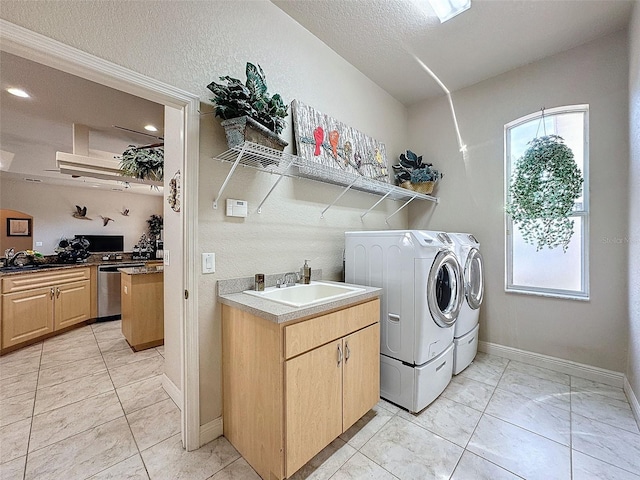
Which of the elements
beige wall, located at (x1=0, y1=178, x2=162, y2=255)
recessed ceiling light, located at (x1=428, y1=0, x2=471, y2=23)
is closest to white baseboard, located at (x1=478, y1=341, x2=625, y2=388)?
recessed ceiling light, located at (x1=428, y1=0, x2=471, y2=23)

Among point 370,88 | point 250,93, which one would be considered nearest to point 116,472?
point 250,93

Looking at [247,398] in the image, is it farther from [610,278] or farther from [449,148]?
[449,148]

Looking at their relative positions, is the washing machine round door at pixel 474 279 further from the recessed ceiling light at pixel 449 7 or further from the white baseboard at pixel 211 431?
the white baseboard at pixel 211 431

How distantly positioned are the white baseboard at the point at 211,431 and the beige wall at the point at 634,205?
2763 mm

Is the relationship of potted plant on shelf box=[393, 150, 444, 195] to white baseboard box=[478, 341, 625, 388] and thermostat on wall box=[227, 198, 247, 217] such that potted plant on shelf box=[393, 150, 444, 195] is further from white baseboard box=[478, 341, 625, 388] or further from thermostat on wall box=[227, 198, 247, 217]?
thermostat on wall box=[227, 198, 247, 217]

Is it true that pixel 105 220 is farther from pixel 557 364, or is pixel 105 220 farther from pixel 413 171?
pixel 557 364

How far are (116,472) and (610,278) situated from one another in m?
3.70

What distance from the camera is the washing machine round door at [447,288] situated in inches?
76.8

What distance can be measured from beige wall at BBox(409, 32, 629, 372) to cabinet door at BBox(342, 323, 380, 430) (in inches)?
70.2

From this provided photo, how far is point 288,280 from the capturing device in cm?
198

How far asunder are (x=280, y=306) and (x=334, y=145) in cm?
157

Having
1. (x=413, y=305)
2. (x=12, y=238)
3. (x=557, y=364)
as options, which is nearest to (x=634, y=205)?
(x=557, y=364)

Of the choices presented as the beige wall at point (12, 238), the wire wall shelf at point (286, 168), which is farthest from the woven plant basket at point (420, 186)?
the beige wall at point (12, 238)

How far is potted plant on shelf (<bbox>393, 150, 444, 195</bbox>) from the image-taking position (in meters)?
2.93
